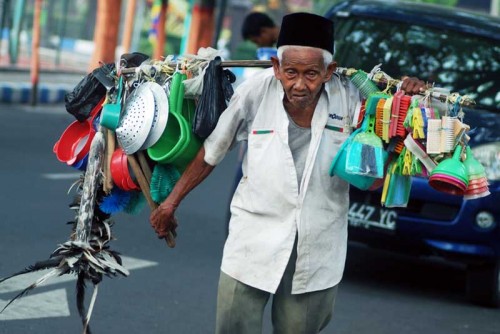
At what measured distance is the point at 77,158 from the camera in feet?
17.0

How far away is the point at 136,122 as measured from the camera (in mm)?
4816

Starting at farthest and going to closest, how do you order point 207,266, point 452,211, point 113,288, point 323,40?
point 207,266 < point 452,211 < point 113,288 < point 323,40

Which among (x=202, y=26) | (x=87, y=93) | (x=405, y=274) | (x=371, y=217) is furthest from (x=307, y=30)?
(x=202, y=26)

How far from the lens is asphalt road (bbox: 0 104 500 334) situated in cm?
688

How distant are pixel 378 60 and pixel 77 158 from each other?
4.31 metres

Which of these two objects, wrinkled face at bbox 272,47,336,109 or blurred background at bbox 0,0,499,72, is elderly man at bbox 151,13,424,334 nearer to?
wrinkled face at bbox 272,47,336,109

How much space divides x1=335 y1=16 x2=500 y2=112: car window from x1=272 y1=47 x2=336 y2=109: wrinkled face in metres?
4.64

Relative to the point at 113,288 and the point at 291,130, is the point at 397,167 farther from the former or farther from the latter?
the point at 113,288

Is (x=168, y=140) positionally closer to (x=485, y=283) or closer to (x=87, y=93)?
(x=87, y=93)

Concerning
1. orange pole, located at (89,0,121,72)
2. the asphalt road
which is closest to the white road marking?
the asphalt road

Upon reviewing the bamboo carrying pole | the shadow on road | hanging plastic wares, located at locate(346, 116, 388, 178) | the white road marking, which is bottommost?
the shadow on road

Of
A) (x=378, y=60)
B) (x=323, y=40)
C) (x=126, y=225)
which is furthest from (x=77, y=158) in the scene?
(x=126, y=225)

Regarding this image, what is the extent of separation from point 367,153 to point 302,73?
1.23 feet

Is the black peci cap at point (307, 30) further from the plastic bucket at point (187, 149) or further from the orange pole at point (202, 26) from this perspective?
the orange pole at point (202, 26)
